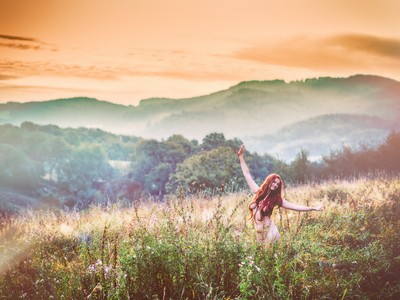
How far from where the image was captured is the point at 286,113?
3447 inches

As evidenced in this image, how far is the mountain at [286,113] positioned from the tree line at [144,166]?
1015 inches

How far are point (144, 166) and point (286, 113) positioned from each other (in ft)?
205

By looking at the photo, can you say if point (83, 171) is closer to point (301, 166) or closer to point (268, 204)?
point (301, 166)

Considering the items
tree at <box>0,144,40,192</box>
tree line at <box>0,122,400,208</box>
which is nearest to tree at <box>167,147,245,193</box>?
tree line at <box>0,122,400,208</box>

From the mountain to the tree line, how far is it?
25.8 metres

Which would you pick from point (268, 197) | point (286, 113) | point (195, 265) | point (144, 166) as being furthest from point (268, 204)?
point (286, 113)

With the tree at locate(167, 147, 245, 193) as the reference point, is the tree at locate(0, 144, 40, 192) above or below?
below

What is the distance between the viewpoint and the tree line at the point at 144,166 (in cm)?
2391

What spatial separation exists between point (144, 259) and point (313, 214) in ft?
18.8

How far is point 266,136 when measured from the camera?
83875mm

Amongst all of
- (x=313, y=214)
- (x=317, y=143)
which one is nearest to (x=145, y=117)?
(x=317, y=143)

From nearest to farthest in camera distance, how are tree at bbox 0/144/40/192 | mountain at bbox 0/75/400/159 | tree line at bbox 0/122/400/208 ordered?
1. tree line at bbox 0/122/400/208
2. tree at bbox 0/144/40/192
3. mountain at bbox 0/75/400/159

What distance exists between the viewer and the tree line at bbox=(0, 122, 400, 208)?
78.4 ft

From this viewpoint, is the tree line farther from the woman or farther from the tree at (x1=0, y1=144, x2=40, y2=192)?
the woman
